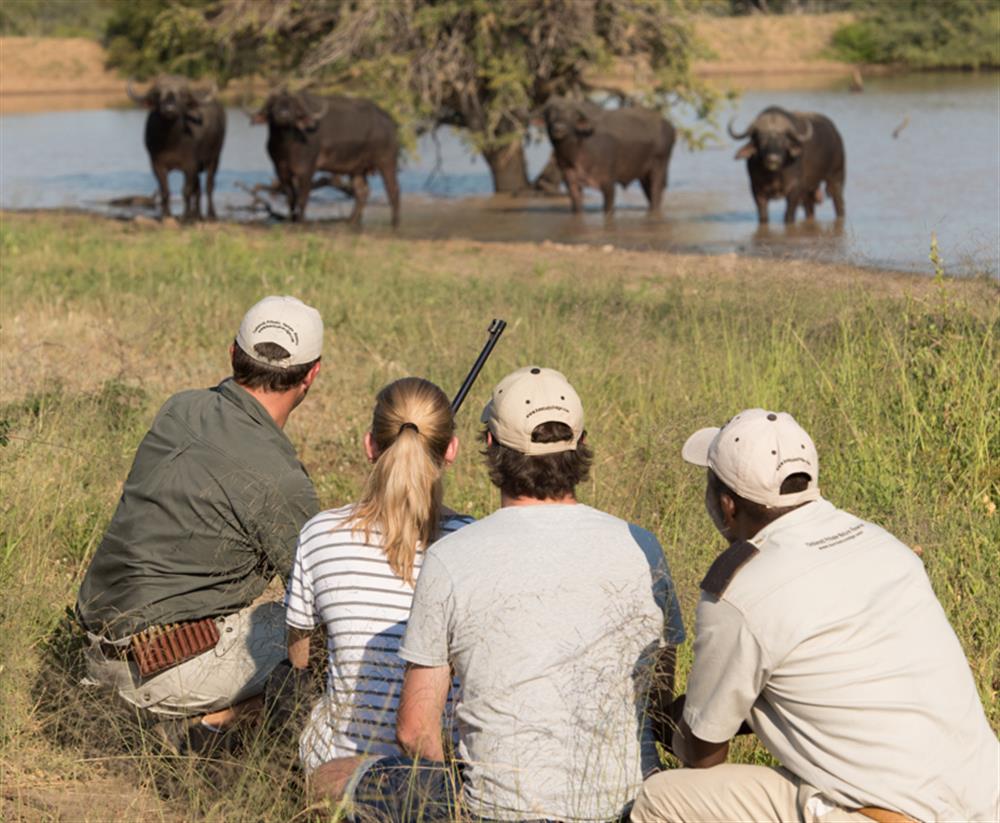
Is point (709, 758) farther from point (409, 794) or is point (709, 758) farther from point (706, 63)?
point (706, 63)

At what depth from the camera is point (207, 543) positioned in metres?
4.74

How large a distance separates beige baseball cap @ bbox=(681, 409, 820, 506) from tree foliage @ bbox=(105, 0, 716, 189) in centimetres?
1930

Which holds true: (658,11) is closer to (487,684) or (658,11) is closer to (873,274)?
(873,274)

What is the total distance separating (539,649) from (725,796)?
0.57 metres

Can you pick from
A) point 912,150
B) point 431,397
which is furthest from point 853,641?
point 912,150

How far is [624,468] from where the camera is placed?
6.74 metres

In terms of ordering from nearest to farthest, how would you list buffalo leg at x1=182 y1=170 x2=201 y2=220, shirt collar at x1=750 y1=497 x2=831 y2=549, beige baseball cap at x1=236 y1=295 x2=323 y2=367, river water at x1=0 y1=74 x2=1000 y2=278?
shirt collar at x1=750 y1=497 x2=831 y2=549
beige baseball cap at x1=236 y1=295 x2=323 y2=367
river water at x1=0 y1=74 x2=1000 y2=278
buffalo leg at x1=182 y1=170 x2=201 y2=220

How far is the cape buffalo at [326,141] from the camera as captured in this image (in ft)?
68.2

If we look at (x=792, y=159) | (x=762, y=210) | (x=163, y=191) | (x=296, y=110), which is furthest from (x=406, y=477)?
(x=792, y=159)

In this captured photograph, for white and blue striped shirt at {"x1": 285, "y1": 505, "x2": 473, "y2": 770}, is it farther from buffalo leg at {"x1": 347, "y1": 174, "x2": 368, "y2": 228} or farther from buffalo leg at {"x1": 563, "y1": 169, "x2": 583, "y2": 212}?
buffalo leg at {"x1": 563, "y1": 169, "x2": 583, "y2": 212}

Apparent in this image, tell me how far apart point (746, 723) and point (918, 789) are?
1.68ft

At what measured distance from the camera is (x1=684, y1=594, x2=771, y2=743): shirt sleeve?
133 inches

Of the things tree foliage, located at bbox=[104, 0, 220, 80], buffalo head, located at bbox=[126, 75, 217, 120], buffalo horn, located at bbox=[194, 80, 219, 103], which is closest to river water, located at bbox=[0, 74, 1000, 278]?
buffalo horn, located at bbox=[194, 80, 219, 103]

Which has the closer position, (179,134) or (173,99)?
(173,99)
